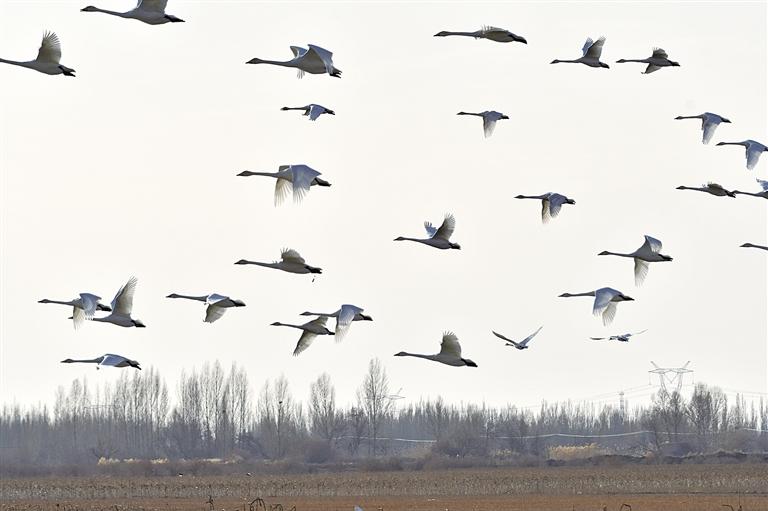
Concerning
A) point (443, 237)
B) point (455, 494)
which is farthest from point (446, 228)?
point (455, 494)

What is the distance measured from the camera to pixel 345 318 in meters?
25.0

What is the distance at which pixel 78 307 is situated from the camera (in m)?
28.6

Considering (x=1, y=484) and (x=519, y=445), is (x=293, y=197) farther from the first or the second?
(x=519, y=445)

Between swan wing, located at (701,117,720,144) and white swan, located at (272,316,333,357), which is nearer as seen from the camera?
white swan, located at (272,316,333,357)

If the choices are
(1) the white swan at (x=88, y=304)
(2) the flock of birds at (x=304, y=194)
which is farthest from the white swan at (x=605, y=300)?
(1) the white swan at (x=88, y=304)

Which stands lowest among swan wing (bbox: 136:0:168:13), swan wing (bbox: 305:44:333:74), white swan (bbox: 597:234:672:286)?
white swan (bbox: 597:234:672:286)

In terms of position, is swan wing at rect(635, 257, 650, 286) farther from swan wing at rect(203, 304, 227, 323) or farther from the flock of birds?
swan wing at rect(203, 304, 227, 323)

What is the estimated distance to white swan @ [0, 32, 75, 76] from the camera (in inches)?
945

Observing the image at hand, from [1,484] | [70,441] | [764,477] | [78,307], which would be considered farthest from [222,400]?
[78,307]

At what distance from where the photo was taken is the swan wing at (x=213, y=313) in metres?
28.2

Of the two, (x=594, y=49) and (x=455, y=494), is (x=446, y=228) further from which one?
(x=455, y=494)

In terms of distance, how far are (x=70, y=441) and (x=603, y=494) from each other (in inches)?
3800

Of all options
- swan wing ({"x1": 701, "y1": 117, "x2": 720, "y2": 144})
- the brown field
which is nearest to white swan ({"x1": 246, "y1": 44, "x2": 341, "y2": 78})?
swan wing ({"x1": 701, "y1": 117, "x2": 720, "y2": 144})

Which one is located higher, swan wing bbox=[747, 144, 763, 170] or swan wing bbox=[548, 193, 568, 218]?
swan wing bbox=[747, 144, 763, 170]
